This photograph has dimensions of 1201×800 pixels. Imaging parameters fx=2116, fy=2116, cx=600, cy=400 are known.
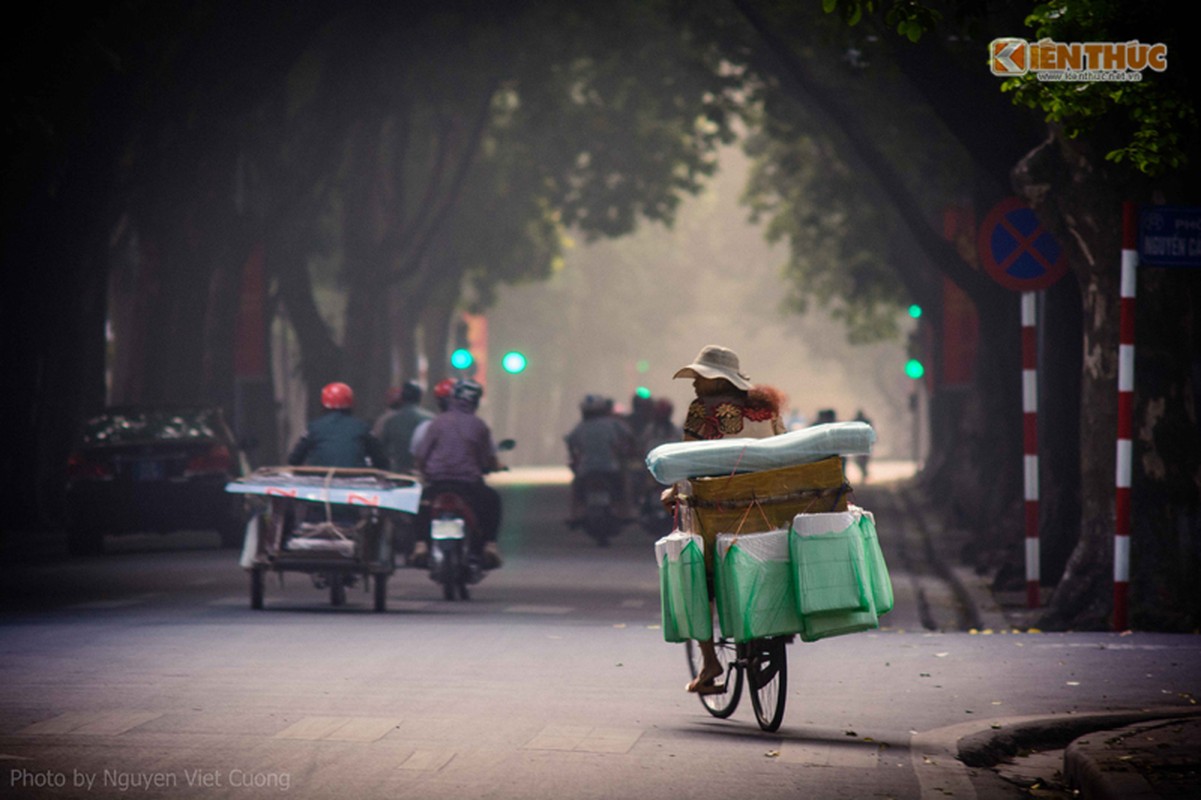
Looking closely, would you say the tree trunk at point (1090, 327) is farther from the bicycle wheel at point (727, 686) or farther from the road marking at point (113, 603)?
the road marking at point (113, 603)

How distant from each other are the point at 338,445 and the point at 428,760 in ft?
26.6

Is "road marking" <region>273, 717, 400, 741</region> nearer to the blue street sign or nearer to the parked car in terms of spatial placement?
the blue street sign

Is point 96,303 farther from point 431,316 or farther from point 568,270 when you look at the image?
point 568,270

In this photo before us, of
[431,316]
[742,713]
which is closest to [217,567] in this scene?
[742,713]

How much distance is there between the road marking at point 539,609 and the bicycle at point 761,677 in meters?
6.12

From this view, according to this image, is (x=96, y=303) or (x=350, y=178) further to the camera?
(x=350, y=178)

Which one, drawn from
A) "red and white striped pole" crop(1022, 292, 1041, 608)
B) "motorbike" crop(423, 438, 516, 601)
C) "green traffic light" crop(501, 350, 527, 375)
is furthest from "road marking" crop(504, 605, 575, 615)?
"green traffic light" crop(501, 350, 527, 375)

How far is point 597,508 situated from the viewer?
2497 cm

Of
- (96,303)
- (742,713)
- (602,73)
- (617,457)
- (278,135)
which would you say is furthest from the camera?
(602,73)

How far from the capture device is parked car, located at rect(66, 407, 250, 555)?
2177cm

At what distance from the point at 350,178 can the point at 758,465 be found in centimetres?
2932

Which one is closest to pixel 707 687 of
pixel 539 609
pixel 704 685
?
pixel 704 685

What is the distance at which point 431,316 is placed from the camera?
52.2 meters

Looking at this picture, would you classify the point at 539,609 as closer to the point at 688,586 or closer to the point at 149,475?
the point at 688,586
